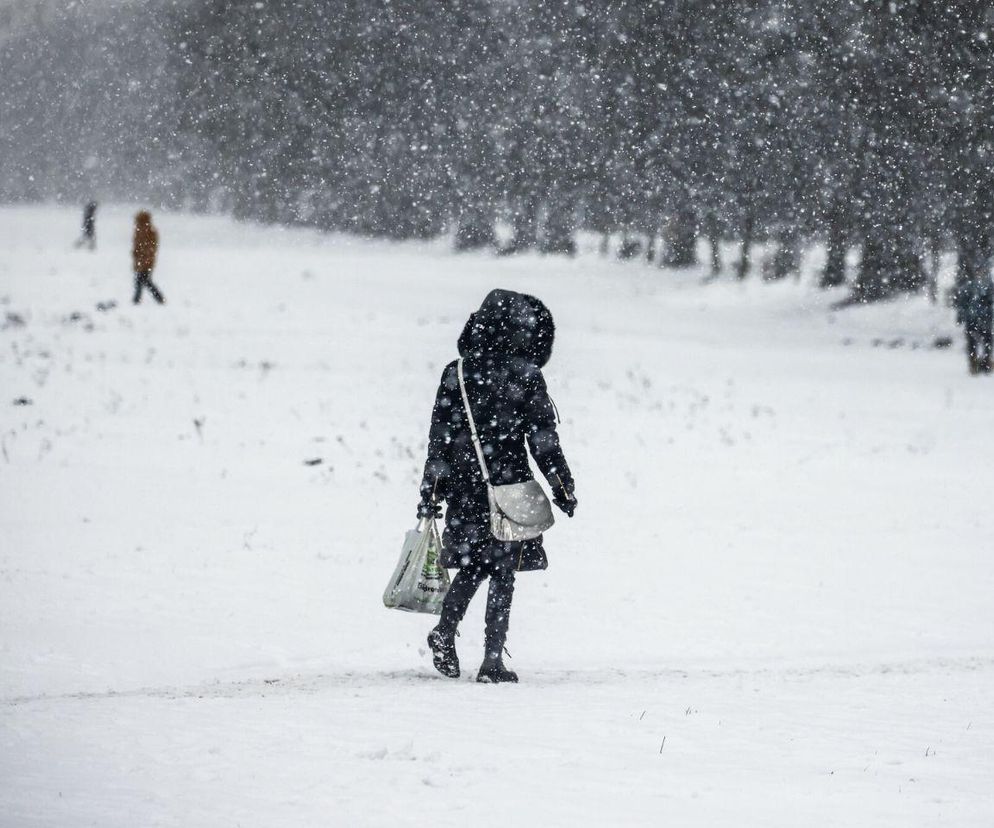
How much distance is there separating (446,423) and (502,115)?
38.7 metres

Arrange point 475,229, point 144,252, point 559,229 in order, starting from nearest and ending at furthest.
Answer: point 144,252, point 559,229, point 475,229

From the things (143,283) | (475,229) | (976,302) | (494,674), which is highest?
(475,229)

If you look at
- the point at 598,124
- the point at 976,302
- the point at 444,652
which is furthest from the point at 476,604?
the point at 598,124

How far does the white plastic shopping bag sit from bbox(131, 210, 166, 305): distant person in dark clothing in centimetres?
1772

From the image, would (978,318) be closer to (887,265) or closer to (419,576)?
(887,265)

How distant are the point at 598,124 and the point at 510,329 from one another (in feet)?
107

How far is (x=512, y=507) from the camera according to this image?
17.4 feet

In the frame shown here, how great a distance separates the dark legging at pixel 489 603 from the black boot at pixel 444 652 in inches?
1.2

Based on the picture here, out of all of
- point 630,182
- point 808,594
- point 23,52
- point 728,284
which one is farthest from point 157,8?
point 808,594

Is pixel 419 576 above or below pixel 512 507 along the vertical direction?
below

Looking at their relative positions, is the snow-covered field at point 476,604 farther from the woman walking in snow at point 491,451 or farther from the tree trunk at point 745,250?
the tree trunk at point 745,250

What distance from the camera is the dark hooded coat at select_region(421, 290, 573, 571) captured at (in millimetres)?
5359

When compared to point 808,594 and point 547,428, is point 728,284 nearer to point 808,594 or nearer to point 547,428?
point 808,594

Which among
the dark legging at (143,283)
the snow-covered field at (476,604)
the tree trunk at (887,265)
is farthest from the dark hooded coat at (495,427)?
the tree trunk at (887,265)
